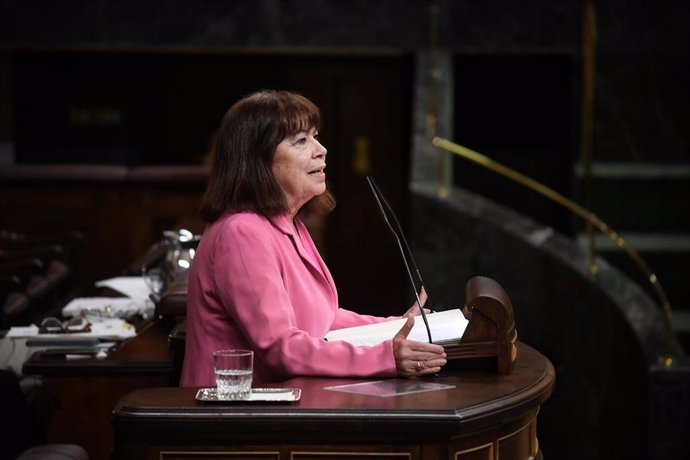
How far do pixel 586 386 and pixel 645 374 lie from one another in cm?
53

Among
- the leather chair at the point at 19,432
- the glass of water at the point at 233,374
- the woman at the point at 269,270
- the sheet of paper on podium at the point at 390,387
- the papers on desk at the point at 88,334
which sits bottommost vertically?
the leather chair at the point at 19,432

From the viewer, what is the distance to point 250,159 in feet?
9.27

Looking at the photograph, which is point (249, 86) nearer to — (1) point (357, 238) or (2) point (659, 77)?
(1) point (357, 238)

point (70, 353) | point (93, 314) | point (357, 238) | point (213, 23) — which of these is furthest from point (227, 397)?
point (357, 238)

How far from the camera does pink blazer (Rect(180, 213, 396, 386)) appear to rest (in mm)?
2652

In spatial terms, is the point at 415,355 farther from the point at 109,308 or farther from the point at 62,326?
the point at 109,308

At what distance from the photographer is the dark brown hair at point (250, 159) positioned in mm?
2822

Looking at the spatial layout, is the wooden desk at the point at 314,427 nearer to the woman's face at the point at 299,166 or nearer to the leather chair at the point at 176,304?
the woman's face at the point at 299,166

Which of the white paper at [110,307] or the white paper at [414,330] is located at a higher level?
the white paper at [414,330]

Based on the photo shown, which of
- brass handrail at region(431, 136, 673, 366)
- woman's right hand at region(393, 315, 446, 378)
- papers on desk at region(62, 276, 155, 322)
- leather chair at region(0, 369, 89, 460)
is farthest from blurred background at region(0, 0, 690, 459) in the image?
woman's right hand at region(393, 315, 446, 378)

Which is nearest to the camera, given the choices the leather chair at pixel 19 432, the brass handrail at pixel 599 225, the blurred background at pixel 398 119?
the leather chair at pixel 19 432

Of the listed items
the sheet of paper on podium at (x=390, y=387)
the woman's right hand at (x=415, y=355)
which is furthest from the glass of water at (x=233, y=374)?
the woman's right hand at (x=415, y=355)

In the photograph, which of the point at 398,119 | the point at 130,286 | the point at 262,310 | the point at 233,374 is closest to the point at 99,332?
the point at 130,286

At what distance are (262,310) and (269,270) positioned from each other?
95mm
